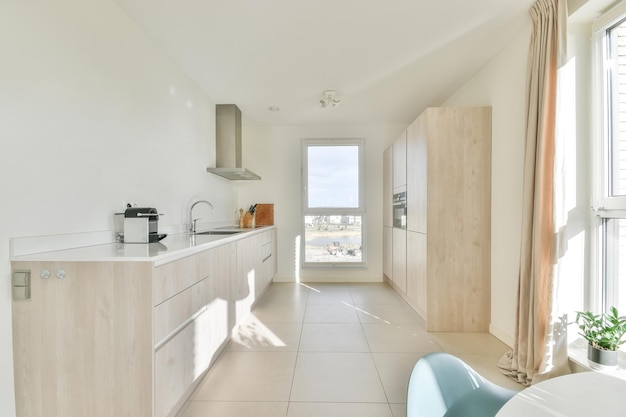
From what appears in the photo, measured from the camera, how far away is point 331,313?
3.23m

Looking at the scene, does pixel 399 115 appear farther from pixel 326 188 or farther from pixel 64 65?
pixel 64 65

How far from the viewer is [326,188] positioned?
15.5 feet

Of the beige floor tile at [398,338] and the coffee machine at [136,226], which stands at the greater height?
the coffee machine at [136,226]

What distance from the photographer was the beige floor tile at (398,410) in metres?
1.63

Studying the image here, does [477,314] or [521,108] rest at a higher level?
[521,108]

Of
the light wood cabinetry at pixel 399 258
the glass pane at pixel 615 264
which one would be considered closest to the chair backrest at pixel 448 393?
the glass pane at pixel 615 264

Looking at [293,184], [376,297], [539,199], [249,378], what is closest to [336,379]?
[249,378]

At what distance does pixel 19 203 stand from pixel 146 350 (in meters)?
0.86

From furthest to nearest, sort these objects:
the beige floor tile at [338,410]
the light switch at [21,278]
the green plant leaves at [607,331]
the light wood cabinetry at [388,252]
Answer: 1. the light wood cabinetry at [388,252]
2. the beige floor tile at [338,410]
3. the green plant leaves at [607,331]
4. the light switch at [21,278]

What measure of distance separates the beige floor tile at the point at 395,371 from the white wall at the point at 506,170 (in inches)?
35.5

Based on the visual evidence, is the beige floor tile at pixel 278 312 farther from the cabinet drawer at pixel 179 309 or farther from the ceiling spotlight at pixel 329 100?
the ceiling spotlight at pixel 329 100

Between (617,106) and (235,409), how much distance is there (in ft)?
9.50

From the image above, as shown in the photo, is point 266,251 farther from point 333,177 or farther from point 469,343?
point 469,343

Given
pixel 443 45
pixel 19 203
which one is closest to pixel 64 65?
pixel 19 203
